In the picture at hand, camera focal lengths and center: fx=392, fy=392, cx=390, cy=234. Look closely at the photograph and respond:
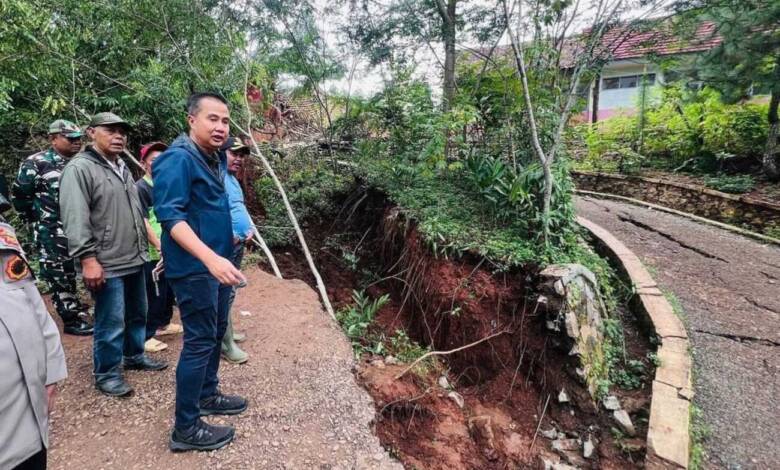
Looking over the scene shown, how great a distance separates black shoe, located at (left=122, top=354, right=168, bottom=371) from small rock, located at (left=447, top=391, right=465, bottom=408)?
2501mm

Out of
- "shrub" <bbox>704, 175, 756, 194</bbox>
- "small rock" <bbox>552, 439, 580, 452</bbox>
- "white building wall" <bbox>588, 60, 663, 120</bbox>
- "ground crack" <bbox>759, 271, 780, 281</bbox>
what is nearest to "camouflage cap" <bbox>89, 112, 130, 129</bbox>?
"small rock" <bbox>552, 439, 580, 452</bbox>

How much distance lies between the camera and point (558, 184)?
15.7 feet

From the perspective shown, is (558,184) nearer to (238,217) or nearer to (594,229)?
(594,229)

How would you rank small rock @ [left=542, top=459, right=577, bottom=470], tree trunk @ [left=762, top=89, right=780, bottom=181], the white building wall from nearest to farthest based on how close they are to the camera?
small rock @ [left=542, top=459, right=577, bottom=470] < tree trunk @ [left=762, top=89, right=780, bottom=181] < the white building wall

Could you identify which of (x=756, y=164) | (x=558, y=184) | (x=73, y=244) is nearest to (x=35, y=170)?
(x=73, y=244)

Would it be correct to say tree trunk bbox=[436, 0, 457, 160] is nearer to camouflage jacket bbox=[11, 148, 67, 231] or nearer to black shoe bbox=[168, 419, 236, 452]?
camouflage jacket bbox=[11, 148, 67, 231]

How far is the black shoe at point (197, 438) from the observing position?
7.17 feet

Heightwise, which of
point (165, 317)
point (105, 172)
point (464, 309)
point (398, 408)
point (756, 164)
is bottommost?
point (398, 408)

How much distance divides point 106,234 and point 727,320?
5.82m

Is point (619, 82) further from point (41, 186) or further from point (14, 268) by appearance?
point (14, 268)

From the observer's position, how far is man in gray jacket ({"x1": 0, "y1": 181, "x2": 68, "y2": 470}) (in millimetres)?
1158

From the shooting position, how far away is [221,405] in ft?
8.35

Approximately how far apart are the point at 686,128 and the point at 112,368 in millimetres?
12176

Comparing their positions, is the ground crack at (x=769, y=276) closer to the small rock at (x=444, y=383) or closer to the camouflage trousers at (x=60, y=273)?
the small rock at (x=444, y=383)
